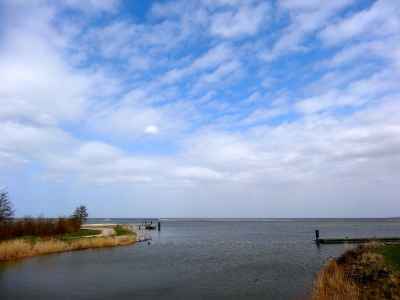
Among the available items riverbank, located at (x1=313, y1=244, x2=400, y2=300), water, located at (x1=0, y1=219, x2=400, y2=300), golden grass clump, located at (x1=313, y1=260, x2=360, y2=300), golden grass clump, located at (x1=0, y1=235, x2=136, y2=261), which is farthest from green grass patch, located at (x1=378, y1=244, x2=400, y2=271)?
golden grass clump, located at (x1=0, y1=235, x2=136, y2=261)

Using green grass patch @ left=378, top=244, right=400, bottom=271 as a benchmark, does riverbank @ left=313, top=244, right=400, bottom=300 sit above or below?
below

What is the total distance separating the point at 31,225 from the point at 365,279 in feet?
121

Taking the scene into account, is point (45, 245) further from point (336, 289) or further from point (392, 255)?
point (392, 255)

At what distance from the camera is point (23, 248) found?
118 ft

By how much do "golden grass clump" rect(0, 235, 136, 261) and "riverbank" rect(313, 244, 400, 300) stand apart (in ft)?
84.8

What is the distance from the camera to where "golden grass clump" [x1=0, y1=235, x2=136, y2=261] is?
34438mm

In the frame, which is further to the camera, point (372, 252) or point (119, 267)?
point (119, 267)

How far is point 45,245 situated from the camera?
1529 inches

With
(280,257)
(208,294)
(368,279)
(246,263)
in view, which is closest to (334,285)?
(368,279)

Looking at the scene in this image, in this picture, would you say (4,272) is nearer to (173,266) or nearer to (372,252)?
(173,266)

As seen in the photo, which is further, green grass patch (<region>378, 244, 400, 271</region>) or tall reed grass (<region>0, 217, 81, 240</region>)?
tall reed grass (<region>0, 217, 81, 240</region>)

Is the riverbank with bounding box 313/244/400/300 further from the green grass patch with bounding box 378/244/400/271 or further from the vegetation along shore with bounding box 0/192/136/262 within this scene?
the vegetation along shore with bounding box 0/192/136/262

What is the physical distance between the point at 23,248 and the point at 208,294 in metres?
21.5

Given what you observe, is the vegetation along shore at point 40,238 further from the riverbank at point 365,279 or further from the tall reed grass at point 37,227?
the riverbank at point 365,279
